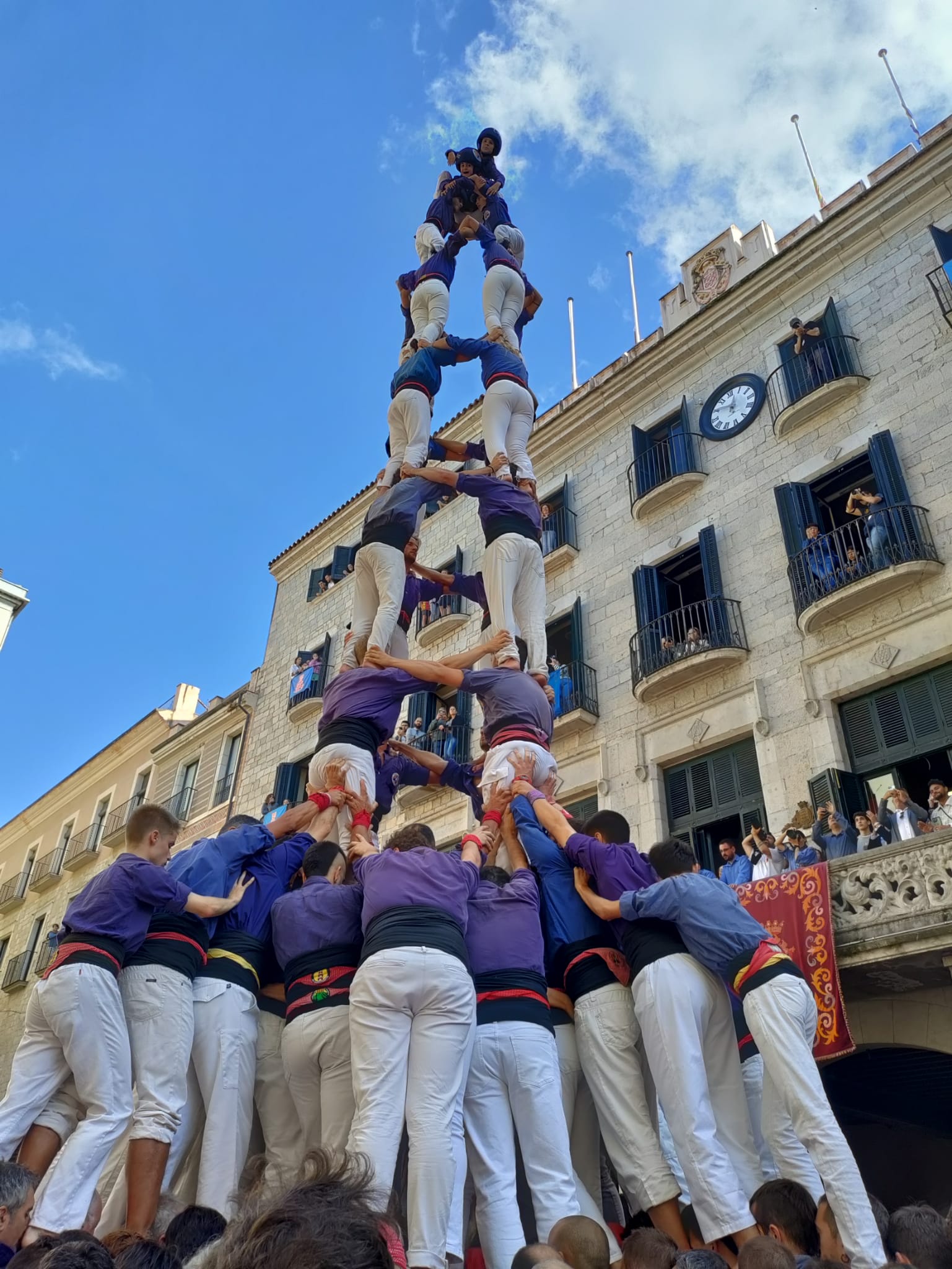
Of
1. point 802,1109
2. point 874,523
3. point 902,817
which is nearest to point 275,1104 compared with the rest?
point 802,1109

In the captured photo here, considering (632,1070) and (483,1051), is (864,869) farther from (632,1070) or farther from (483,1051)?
(483,1051)

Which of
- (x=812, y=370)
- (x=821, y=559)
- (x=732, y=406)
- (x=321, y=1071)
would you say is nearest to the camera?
(x=321, y=1071)

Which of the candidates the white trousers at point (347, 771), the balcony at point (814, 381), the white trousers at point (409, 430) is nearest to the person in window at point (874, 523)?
the balcony at point (814, 381)

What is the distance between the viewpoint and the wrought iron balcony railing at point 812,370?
14930 mm

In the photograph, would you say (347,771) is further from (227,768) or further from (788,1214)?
(227,768)

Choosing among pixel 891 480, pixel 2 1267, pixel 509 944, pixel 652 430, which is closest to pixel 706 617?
pixel 891 480

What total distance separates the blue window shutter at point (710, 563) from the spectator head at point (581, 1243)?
470 inches

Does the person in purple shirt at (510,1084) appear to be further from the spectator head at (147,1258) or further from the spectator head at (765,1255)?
the spectator head at (147,1258)

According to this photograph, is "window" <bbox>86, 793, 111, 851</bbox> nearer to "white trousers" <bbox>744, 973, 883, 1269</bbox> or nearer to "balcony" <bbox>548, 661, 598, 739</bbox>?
"balcony" <bbox>548, 661, 598, 739</bbox>

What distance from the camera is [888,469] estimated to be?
527 inches

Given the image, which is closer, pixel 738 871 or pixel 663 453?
pixel 738 871

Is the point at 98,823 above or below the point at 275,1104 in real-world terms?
above

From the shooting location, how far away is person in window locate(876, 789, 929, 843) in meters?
10.0

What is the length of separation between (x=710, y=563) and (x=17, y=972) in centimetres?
2296
